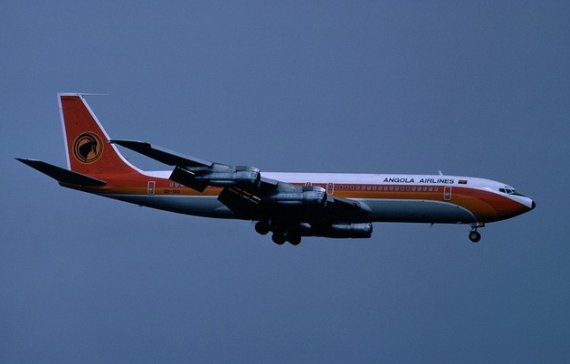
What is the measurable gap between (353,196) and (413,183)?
166 inches

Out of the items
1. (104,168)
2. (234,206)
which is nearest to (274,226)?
(234,206)

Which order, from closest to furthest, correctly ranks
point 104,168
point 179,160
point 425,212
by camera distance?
point 179,160 → point 425,212 → point 104,168

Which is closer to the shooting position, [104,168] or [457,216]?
[457,216]

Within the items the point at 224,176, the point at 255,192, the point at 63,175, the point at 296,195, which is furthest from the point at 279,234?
the point at 63,175

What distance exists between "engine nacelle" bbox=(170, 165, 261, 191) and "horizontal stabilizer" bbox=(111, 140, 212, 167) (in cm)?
62

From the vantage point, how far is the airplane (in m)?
72.7

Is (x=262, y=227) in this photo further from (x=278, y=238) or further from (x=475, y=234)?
(x=475, y=234)

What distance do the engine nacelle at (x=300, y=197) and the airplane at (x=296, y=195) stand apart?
0.06 m

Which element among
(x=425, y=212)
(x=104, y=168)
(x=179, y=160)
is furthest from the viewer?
(x=104, y=168)

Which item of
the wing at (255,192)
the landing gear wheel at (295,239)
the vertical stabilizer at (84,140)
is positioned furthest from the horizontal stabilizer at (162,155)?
the vertical stabilizer at (84,140)

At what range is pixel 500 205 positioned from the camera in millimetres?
77250

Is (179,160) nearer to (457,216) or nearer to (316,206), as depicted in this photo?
(316,206)

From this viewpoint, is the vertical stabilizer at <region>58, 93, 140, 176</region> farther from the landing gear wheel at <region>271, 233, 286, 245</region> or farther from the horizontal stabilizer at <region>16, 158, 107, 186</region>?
the landing gear wheel at <region>271, 233, 286, 245</region>

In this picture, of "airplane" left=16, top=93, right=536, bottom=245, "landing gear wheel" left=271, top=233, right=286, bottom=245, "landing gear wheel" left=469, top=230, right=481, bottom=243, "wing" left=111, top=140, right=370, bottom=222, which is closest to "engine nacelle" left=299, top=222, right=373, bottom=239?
"airplane" left=16, top=93, right=536, bottom=245
